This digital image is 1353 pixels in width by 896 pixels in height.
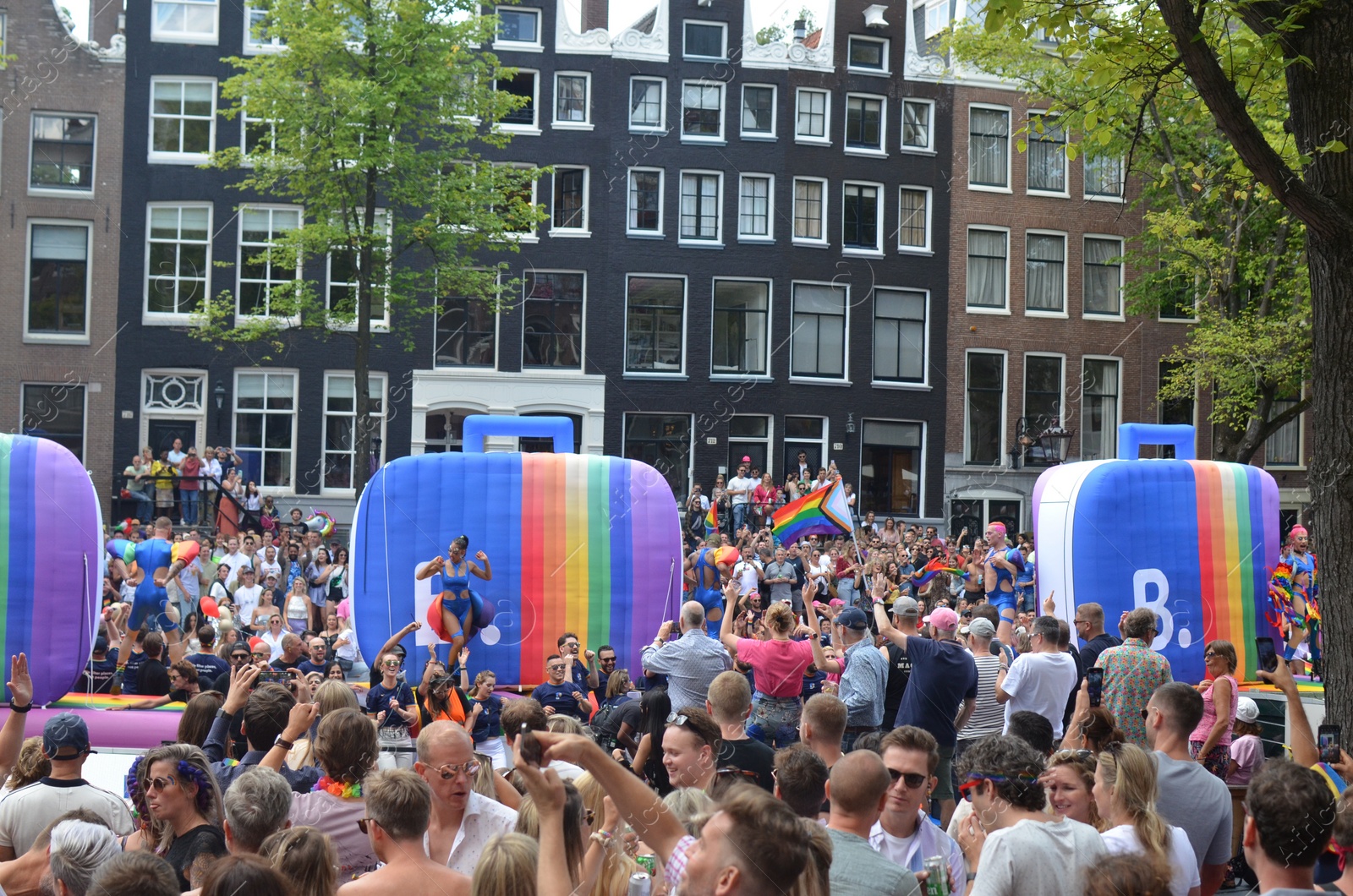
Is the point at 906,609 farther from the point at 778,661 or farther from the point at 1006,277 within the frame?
the point at 1006,277

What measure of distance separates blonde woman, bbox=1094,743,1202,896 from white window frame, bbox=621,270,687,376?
940 inches

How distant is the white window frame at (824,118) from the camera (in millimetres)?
28953

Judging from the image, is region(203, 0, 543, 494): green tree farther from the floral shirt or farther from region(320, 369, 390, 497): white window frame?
the floral shirt

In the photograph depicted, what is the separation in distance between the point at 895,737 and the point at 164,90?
25.8 meters

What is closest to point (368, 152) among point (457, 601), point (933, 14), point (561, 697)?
point (457, 601)

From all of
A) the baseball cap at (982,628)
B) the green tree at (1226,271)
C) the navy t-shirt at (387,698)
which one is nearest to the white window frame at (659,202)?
the green tree at (1226,271)

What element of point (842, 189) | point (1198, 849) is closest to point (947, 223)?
point (842, 189)

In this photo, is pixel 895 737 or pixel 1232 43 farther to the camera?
pixel 1232 43

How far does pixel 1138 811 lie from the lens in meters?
4.50

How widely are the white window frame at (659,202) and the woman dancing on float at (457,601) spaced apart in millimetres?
17407

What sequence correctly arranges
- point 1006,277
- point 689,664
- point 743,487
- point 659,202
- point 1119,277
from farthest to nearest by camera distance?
point 1119,277
point 1006,277
point 659,202
point 743,487
point 689,664

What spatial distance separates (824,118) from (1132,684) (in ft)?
76.3

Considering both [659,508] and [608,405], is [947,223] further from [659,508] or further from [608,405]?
[659,508]

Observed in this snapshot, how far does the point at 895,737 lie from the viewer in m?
4.70
